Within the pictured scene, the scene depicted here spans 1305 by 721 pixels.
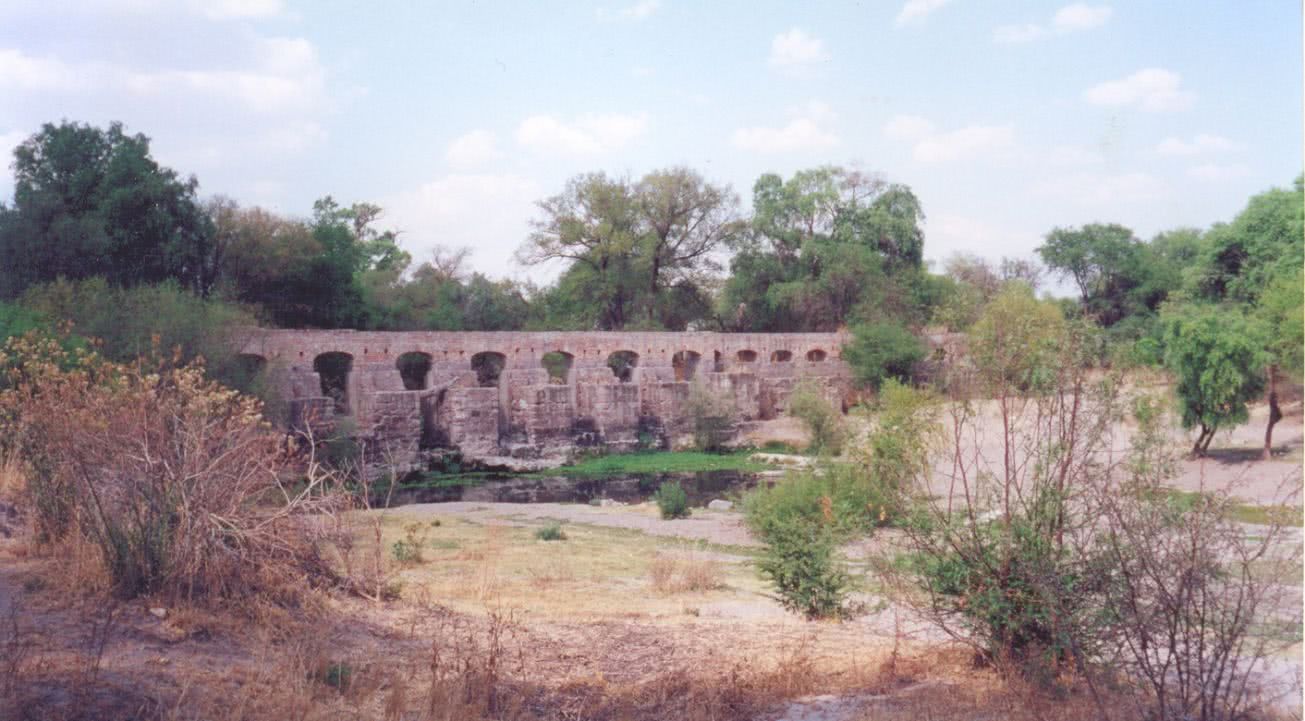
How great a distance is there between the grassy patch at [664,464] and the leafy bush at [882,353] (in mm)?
7015

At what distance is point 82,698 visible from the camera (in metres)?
4.08

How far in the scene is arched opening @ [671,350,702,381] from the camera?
106 feet

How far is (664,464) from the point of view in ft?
80.1

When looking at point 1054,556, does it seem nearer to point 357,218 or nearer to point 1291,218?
point 1291,218

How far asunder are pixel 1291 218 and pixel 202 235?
29039mm

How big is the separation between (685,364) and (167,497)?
27.7 metres

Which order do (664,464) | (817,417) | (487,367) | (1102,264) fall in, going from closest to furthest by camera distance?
(817,417), (664,464), (1102,264), (487,367)

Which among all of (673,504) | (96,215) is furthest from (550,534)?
(96,215)

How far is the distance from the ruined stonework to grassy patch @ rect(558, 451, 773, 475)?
4.99ft

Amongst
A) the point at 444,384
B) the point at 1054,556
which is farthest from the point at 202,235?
the point at 1054,556

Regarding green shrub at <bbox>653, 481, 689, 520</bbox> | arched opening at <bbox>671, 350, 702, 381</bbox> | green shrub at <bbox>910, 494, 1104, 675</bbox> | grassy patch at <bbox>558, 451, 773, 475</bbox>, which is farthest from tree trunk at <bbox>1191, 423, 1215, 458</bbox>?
arched opening at <bbox>671, 350, 702, 381</bbox>

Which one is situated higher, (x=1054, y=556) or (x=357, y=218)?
(x=357, y=218)

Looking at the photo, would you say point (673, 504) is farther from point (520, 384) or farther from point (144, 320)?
point (520, 384)

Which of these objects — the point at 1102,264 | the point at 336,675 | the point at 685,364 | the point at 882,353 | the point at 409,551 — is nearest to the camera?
the point at 336,675
